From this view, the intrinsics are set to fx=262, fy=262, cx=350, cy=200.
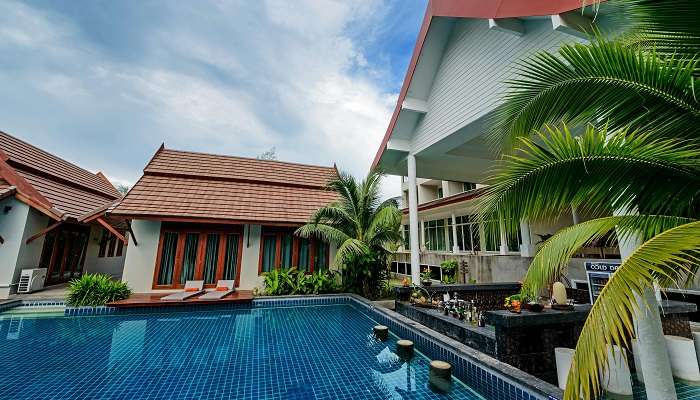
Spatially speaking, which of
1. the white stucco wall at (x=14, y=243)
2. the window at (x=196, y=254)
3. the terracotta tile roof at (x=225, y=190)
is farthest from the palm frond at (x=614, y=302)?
the white stucco wall at (x=14, y=243)

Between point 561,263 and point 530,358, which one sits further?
point 530,358

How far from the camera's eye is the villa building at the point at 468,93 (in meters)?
5.00

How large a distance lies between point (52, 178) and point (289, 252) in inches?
453

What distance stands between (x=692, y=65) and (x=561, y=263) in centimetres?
181

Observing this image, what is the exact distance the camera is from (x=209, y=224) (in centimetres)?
1134

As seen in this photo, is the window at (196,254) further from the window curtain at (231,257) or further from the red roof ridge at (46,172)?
the red roof ridge at (46,172)

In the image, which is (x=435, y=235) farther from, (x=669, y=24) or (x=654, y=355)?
(x=669, y=24)

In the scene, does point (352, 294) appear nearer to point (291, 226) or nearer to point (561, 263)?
point (291, 226)

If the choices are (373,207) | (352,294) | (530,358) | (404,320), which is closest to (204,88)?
(373,207)

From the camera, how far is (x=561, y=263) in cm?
242

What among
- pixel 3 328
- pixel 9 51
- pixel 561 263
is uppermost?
pixel 9 51

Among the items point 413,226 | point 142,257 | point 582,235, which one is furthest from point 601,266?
point 142,257

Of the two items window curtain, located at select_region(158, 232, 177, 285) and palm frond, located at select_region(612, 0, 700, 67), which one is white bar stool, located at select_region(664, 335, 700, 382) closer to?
palm frond, located at select_region(612, 0, 700, 67)

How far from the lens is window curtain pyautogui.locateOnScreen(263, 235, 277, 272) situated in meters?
11.7
